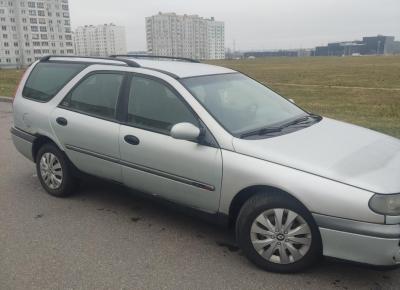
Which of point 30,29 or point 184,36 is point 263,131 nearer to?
point 30,29

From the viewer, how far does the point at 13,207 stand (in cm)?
455

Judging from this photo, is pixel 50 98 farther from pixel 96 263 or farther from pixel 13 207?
pixel 96 263

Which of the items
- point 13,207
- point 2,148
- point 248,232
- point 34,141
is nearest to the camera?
point 248,232

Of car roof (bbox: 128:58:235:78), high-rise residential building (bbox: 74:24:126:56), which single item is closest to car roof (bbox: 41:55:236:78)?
car roof (bbox: 128:58:235:78)

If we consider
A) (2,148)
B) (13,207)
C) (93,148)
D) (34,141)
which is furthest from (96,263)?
(2,148)

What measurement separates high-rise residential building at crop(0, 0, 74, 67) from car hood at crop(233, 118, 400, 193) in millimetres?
113738

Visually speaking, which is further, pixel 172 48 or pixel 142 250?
pixel 172 48

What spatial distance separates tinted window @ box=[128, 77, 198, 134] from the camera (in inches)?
146

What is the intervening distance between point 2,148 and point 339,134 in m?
5.70

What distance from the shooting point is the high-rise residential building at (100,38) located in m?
157

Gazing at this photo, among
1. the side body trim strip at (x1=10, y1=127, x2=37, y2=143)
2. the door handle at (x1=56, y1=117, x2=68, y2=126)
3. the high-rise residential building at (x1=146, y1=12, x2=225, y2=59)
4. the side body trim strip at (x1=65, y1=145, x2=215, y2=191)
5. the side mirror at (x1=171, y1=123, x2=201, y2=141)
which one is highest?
the high-rise residential building at (x1=146, y1=12, x2=225, y2=59)

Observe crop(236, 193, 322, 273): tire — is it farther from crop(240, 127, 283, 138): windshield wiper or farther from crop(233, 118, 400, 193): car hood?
crop(240, 127, 283, 138): windshield wiper

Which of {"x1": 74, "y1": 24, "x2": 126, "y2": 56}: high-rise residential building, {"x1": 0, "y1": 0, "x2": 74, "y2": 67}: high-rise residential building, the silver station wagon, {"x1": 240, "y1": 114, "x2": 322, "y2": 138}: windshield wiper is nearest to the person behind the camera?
the silver station wagon

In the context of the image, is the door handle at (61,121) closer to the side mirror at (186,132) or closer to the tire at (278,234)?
the side mirror at (186,132)
